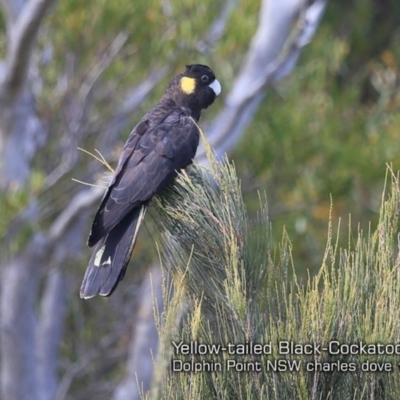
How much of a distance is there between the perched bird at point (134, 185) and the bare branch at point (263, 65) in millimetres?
2296

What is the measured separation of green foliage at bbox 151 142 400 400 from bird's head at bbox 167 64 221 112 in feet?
5.18

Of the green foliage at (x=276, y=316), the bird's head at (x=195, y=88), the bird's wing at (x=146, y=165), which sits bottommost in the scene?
the green foliage at (x=276, y=316)

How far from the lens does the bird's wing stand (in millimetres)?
3186

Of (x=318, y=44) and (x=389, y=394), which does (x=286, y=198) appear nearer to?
(x=318, y=44)

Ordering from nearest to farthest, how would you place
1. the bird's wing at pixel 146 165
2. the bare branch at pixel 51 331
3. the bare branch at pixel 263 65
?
the bird's wing at pixel 146 165, the bare branch at pixel 263 65, the bare branch at pixel 51 331

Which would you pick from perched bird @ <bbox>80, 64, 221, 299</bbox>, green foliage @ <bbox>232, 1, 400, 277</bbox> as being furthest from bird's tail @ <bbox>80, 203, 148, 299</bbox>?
green foliage @ <bbox>232, 1, 400, 277</bbox>

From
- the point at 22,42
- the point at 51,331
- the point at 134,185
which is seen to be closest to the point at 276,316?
the point at 134,185

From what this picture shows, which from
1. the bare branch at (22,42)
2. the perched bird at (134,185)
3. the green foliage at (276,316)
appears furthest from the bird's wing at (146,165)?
the bare branch at (22,42)

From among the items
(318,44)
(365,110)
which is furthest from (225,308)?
(365,110)

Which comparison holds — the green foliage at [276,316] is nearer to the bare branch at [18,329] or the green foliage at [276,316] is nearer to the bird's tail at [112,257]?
the bird's tail at [112,257]

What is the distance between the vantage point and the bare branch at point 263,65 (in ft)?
20.0

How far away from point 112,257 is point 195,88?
1.26m

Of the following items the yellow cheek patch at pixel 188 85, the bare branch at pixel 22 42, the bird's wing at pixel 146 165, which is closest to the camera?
the bird's wing at pixel 146 165

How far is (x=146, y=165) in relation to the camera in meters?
3.38
